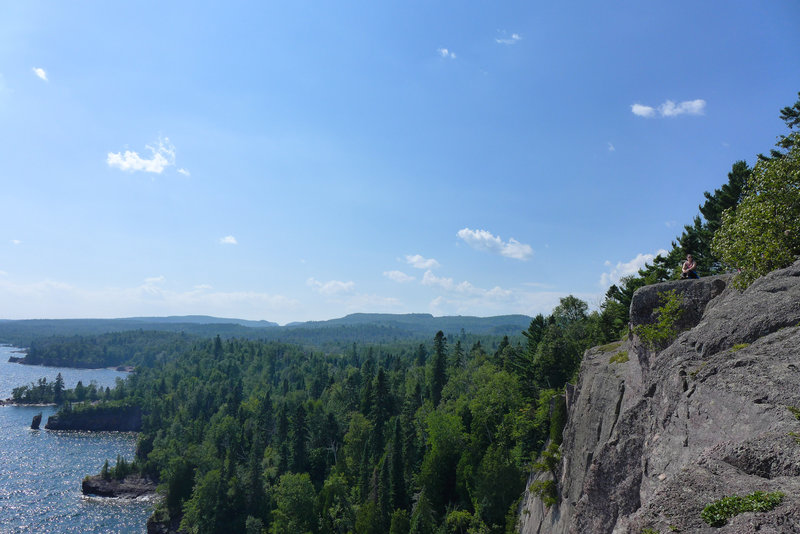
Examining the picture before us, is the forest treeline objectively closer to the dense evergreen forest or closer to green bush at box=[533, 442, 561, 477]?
the dense evergreen forest

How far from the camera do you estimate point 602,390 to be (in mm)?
20203

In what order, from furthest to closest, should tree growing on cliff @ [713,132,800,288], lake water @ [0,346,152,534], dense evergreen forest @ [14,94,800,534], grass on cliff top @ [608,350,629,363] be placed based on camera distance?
lake water @ [0,346,152,534] → dense evergreen forest @ [14,94,800,534] → grass on cliff top @ [608,350,629,363] → tree growing on cliff @ [713,132,800,288]

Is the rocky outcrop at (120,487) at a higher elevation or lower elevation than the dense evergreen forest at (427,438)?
lower

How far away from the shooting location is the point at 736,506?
22.0 feet

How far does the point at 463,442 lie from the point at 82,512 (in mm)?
64522

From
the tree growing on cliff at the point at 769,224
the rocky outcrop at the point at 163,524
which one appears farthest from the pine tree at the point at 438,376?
the tree growing on cliff at the point at 769,224

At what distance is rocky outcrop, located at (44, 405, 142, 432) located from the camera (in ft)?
402

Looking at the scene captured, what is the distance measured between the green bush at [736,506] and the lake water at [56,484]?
81.7 meters

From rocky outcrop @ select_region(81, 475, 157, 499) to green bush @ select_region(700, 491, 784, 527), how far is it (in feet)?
323

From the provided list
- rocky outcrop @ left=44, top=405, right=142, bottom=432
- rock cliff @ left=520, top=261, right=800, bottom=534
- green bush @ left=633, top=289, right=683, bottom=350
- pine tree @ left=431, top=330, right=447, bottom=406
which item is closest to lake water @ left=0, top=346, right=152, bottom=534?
rocky outcrop @ left=44, top=405, right=142, bottom=432

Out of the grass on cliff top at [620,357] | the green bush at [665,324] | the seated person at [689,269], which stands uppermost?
the seated person at [689,269]

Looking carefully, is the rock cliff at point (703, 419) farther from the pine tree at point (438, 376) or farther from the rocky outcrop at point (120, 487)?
the rocky outcrop at point (120, 487)

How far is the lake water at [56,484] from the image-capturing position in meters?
62.9

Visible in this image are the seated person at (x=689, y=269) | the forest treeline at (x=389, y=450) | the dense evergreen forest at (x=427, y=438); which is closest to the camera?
the seated person at (x=689, y=269)
